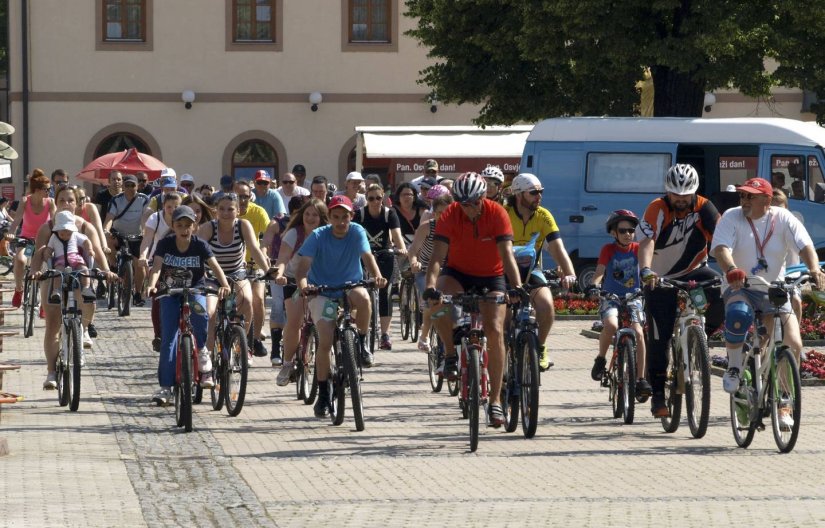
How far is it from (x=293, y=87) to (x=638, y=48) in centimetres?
1616

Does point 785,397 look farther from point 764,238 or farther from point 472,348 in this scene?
point 472,348

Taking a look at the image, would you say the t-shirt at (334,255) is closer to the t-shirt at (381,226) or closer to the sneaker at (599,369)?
the sneaker at (599,369)

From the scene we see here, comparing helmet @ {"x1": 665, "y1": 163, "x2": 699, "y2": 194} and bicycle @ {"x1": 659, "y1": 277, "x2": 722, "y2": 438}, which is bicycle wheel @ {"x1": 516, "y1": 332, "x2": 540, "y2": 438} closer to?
bicycle @ {"x1": 659, "y1": 277, "x2": 722, "y2": 438}

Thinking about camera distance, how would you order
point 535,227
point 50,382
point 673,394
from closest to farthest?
1. point 673,394
2. point 535,227
3. point 50,382

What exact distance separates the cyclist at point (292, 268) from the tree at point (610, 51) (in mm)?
15056

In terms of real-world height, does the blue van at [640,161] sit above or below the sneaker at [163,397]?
above

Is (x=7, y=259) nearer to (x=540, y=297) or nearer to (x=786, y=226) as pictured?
(x=540, y=297)

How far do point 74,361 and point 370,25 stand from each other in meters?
32.5

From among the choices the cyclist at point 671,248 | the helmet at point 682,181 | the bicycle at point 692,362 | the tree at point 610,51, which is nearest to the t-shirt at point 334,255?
the cyclist at point 671,248

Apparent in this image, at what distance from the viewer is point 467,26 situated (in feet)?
109

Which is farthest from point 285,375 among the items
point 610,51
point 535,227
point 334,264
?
point 610,51

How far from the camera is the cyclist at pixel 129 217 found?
2395 centimetres

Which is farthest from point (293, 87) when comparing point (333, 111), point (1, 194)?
point (1, 194)

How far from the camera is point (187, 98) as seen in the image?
43969 millimetres
